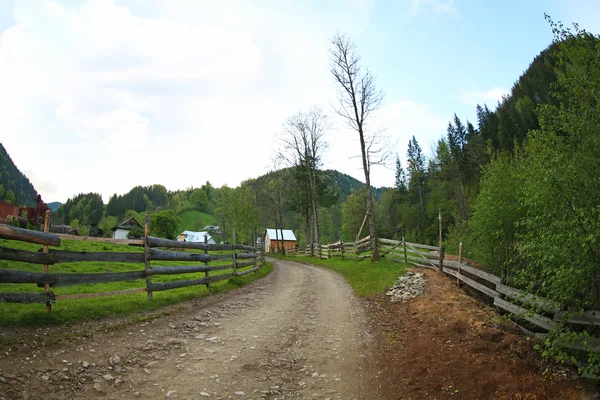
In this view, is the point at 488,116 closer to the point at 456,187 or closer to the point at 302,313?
the point at 456,187

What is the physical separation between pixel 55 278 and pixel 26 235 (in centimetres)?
95

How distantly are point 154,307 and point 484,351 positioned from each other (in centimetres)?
684

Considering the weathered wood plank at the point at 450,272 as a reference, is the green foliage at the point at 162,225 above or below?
above

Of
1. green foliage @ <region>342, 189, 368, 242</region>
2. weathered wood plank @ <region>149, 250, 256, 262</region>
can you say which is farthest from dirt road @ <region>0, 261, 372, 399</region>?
green foliage @ <region>342, 189, 368, 242</region>

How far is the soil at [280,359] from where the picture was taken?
4344 mm

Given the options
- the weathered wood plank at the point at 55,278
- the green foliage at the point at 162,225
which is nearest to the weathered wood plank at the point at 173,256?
the weathered wood plank at the point at 55,278

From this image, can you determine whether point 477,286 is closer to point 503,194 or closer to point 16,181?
point 503,194

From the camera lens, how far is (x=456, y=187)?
1912 inches

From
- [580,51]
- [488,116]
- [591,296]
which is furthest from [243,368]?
[488,116]

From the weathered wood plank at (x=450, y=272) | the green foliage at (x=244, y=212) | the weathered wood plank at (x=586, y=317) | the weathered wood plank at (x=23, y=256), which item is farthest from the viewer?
the green foliage at (x=244, y=212)

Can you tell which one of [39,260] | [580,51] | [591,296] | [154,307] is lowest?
[154,307]

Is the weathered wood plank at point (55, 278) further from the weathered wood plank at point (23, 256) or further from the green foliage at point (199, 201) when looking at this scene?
the green foliage at point (199, 201)

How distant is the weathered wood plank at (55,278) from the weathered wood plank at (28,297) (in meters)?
0.19

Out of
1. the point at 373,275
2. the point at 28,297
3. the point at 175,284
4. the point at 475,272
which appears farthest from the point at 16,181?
the point at 475,272
